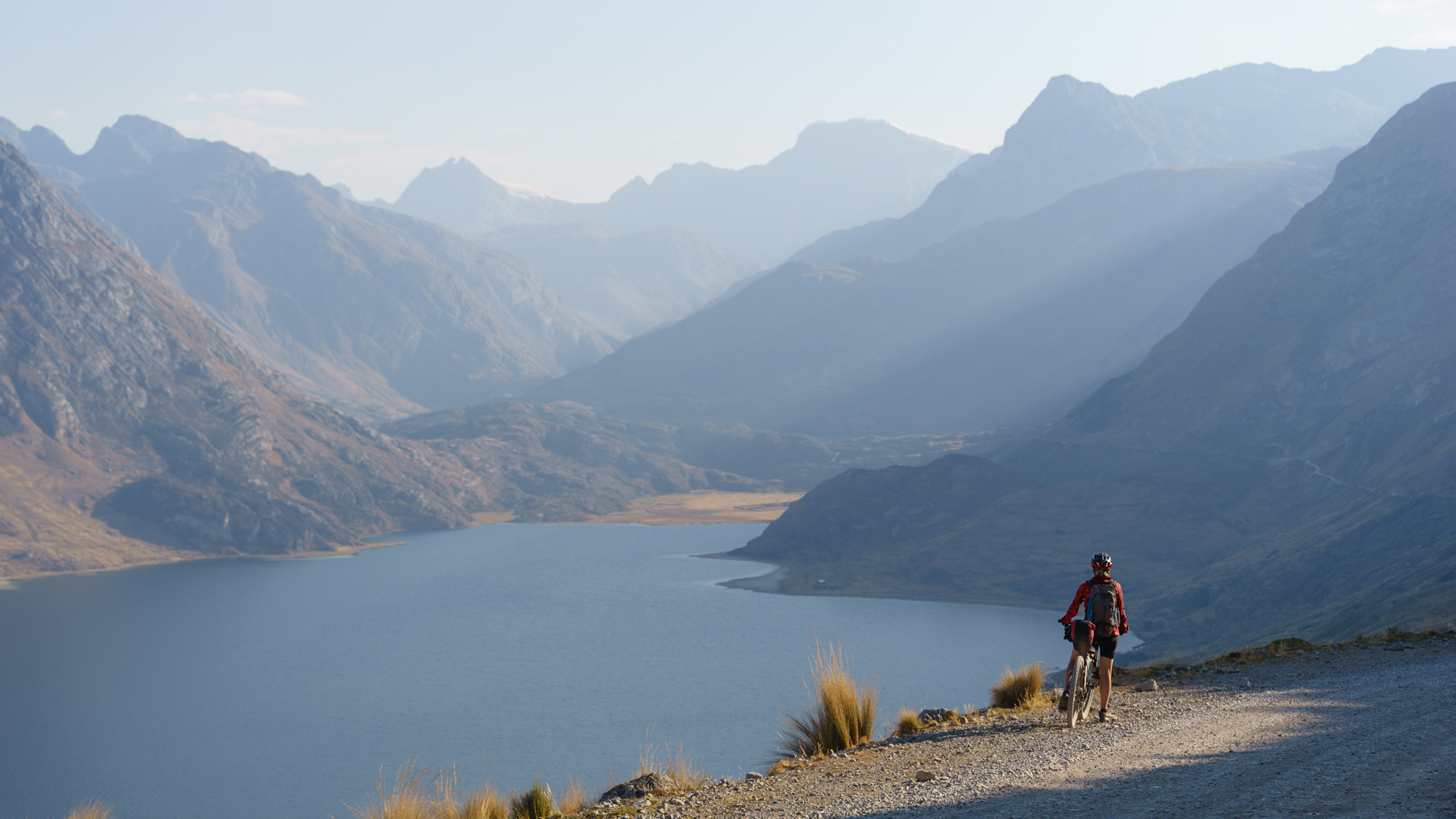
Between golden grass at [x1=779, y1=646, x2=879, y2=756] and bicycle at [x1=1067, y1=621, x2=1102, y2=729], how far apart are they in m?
3.59

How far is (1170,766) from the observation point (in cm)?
1501

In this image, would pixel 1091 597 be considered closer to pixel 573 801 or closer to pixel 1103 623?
pixel 1103 623

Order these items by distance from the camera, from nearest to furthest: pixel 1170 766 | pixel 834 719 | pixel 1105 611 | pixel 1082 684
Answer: pixel 1170 766 < pixel 1082 684 < pixel 1105 611 < pixel 834 719

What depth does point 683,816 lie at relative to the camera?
1470 cm

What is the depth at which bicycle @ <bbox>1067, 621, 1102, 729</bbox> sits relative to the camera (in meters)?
18.2

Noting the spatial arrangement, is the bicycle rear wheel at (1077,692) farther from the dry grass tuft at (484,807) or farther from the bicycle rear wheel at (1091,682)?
the dry grass tuft at (484,807)

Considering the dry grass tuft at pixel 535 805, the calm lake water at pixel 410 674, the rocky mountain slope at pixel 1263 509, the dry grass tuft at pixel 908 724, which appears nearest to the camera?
the dry grass tuft at pixel 535 805

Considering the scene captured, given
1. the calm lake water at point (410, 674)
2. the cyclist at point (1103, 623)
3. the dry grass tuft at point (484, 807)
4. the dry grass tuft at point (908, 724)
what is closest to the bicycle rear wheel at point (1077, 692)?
the cyclist at point (1103, 623)

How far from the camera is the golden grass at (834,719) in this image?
18953 mm

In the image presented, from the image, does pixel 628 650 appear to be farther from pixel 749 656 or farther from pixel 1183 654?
pixel 1183 654

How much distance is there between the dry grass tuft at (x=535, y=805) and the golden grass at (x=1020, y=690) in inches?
413

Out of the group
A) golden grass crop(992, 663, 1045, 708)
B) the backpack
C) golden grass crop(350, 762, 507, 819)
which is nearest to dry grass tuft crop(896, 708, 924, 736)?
golden grass crop(992, 663, 1045, 708)

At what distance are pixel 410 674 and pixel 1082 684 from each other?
106728mm

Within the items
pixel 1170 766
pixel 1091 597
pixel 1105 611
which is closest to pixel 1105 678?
pixel 1105 611
